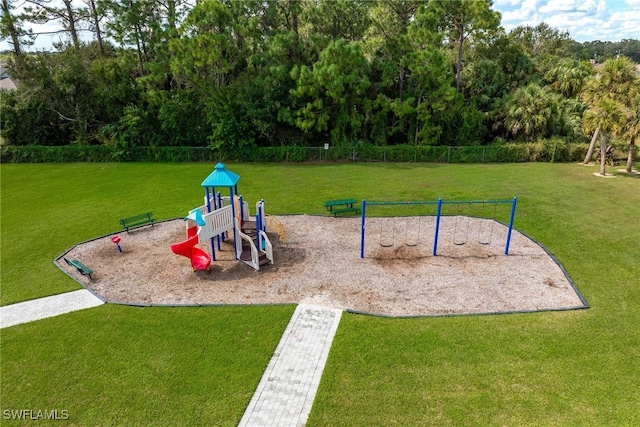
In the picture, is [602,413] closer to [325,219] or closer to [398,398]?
[398,398]

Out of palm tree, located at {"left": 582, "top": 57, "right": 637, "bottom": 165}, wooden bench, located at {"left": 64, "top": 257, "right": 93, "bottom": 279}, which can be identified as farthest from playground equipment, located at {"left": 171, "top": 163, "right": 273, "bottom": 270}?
palm tree, located at {"left": 582, "top": 57, "right": 637, "bottom": 165}

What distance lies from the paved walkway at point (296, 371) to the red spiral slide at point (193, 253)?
12.1 feet

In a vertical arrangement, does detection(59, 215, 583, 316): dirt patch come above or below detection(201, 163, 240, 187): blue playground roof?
below

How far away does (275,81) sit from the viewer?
95.2ft

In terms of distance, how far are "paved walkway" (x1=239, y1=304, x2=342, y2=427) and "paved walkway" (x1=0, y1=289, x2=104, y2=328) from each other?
584cm

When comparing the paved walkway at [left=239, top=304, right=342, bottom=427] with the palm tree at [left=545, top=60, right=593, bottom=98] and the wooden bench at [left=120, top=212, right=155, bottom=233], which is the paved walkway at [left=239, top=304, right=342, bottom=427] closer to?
the wooden bench at [left=120, top=212, right=155, bottom=233]

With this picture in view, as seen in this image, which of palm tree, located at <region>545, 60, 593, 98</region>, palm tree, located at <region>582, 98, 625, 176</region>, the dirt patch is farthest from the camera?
palm tree, located at <region>545, 60, 593, 98</region>

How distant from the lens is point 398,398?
7.52 m

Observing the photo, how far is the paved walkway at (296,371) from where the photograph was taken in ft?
23.7

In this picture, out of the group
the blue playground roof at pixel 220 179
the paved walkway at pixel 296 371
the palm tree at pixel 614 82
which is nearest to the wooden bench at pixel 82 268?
the blue playground roof at pixel 220 179

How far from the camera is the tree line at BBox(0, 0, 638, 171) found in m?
28.0

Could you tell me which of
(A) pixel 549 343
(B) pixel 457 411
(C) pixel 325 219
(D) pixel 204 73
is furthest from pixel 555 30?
(B) pixel 457 411

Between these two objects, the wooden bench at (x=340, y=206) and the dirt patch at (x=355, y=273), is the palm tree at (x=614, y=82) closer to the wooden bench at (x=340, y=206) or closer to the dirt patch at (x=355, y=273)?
the dirt patch at (x=355, y=273)

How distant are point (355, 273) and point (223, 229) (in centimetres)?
474
